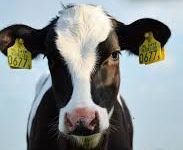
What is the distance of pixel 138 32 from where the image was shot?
11.3 m

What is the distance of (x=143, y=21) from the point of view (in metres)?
11.2

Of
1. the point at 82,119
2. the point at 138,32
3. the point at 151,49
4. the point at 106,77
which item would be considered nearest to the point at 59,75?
the point at 106,77

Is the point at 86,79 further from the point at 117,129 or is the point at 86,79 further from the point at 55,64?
the point at 117,129

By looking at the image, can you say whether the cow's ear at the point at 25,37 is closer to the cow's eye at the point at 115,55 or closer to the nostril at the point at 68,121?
the cow's eye at the point at 115,55

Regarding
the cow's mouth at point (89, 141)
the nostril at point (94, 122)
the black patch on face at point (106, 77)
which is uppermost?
the black patch on face at point (106, 77)

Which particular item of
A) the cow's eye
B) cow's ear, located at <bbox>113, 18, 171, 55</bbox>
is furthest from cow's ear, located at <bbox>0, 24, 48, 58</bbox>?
the cow's eye

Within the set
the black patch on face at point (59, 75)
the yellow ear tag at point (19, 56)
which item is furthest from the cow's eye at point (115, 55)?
the yellow ear tag at point (19, 56)

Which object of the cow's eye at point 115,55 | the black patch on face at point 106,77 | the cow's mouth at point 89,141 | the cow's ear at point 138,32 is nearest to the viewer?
the black patch on face at point 106,77

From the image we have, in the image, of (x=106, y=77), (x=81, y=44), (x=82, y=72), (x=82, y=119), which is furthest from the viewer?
(x=81, y=44)

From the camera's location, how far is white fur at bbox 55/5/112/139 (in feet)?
32.2

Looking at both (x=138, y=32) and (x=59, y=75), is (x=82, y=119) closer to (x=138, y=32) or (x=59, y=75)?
(x=59, y=75)

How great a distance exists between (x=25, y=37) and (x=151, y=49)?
1.74 meters

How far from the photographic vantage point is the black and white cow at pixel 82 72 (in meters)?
9.80

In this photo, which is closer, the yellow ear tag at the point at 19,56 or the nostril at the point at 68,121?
the nostril at the point at 68,121
